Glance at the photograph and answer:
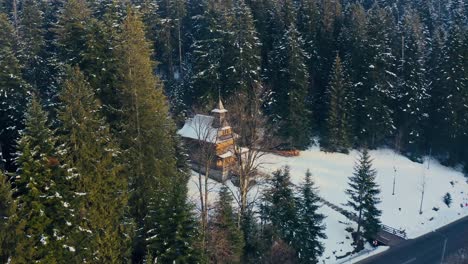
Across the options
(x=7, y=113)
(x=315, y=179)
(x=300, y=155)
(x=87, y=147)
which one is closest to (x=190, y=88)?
(x=300, y=155)

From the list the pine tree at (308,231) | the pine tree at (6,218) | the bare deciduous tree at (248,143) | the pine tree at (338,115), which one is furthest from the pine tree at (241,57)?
the pine tree at (6,218)

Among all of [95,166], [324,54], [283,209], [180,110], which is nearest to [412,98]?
[324,54]

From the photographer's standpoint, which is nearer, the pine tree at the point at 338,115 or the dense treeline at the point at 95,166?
the dense treeline at the point at 95,166

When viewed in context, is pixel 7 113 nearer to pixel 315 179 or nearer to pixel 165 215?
pixel 165 215

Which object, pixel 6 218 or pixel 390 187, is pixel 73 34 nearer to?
pixel 6 218

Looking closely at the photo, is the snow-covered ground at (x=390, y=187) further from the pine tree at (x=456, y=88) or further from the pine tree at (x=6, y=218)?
the pine tree at (x=6, y=218)

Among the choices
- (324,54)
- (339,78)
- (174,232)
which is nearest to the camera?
(174,232)
